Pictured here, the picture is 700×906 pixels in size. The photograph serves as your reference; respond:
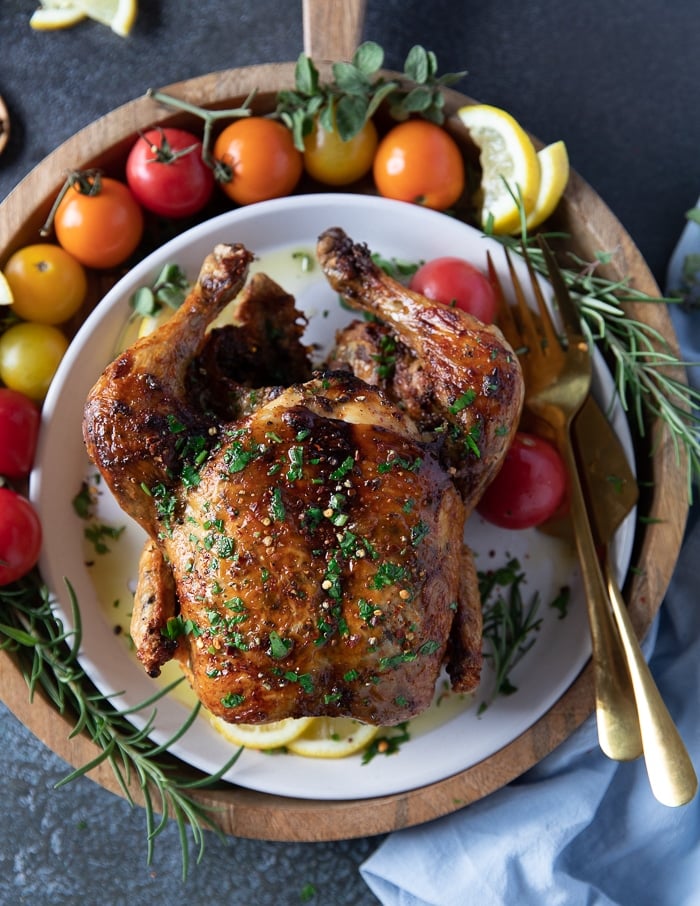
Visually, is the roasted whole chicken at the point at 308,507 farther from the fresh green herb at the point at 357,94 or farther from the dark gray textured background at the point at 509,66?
the dark gray textured background at the point at 509,66

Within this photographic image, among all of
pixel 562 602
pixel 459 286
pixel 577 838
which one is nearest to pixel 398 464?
pixel 459 286

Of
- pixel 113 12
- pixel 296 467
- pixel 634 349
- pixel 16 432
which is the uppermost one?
pixel 113 12

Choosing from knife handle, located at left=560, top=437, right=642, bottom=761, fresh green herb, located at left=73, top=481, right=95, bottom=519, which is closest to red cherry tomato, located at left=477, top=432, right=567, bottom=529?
knife handle, located at left=560, top=437, right=642, bottom=761

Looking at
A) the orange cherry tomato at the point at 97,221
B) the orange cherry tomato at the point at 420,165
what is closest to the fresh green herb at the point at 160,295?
the orange cherry tomato at the point at 97,221

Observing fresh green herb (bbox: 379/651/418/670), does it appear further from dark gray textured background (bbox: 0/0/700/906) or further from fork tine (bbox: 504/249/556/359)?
dark gray textured background (bbox: 0/0/700/906)

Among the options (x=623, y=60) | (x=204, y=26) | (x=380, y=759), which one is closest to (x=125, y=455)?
(x=380, y=759)

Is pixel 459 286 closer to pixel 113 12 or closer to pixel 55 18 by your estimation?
pixel 113 12

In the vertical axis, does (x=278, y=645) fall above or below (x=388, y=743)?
above
